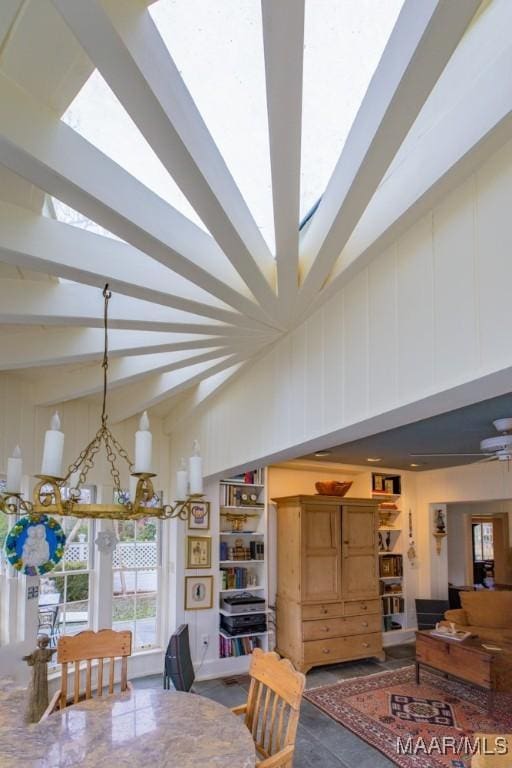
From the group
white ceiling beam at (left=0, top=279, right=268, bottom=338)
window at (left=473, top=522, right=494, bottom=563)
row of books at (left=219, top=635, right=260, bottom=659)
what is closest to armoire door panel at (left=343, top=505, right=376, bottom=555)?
row of books at (left=219, top=635, right=260, bottom=659)

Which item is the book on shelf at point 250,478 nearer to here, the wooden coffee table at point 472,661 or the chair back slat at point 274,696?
the wooden coffee table at point 472,661

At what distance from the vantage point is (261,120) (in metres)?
1.73

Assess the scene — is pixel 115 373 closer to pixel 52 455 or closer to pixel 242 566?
pixel 52 455

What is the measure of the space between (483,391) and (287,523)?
4408mm

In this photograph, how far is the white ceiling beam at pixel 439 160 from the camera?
A: 1.37m

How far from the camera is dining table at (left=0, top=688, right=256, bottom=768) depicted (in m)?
2.02

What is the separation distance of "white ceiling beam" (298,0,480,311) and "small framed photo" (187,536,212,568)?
4.18m

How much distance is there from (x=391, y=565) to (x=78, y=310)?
577 cm

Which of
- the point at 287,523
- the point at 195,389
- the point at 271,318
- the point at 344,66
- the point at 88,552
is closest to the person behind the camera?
the point at 344,66

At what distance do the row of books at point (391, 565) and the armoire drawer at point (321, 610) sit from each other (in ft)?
3.96

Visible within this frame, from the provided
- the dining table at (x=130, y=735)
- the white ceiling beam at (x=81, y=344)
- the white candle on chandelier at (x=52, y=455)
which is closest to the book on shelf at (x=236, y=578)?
the dining table at (x=130, y=735)

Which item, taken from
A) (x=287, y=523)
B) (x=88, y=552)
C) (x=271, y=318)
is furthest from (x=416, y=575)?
(x=271, y=318)

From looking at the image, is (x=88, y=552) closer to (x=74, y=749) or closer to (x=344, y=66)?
(x=74, y=749)

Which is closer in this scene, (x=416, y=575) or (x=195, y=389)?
(x=195, y=389)
